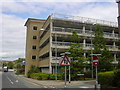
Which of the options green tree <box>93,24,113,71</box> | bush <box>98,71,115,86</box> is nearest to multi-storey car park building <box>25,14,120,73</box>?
green tree <box>93,24,113,71</box>

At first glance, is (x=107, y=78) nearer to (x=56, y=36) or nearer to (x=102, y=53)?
(x=102, y=53)

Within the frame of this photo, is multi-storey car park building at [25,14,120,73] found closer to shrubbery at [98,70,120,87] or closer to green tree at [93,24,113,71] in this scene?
green tree at [93,24,113,71]

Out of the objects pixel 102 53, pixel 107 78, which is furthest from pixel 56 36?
pixel 107 78

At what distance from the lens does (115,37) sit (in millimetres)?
44094

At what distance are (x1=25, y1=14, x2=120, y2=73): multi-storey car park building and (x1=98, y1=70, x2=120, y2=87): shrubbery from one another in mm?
13656

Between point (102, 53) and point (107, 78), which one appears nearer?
point (107, 78)

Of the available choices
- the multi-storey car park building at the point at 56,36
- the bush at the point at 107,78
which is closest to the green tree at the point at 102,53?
the multi-storey car park building at the point at 56,36

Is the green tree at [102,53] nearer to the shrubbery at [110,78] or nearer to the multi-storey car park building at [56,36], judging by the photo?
the multi-storey car park building at [56,36]

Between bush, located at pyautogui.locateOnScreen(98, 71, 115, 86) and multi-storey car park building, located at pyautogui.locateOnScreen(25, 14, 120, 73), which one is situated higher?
multi-storey car park building, located at pyautogui.locateOnScreen(25, 14, 120, 73)

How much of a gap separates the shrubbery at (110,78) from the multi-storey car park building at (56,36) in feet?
44.8

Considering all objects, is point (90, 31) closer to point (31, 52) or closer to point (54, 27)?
point (54, 27)

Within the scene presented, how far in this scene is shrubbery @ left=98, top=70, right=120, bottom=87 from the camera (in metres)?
14.1

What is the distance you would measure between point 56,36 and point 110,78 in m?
22.2

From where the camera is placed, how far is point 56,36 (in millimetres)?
37188
